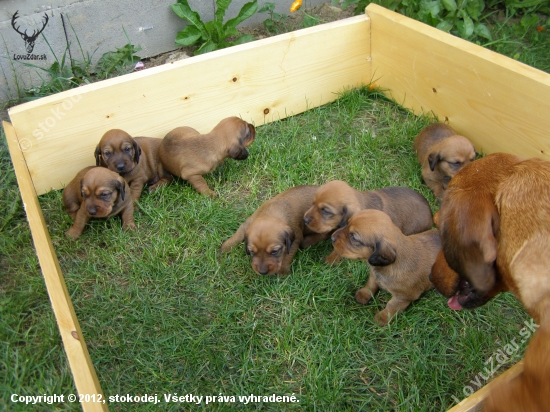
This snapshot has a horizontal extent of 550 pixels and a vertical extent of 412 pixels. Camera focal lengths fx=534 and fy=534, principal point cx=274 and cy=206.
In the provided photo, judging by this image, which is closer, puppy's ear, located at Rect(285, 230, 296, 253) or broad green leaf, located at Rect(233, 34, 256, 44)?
puppy's ear, located at Rect(285, 230, 296, 253)

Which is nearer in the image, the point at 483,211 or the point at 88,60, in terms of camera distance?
the point at 483,211

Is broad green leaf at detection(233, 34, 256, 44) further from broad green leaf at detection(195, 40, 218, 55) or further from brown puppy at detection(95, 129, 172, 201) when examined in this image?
brown puppy at detection(95, 129, 172, 201)

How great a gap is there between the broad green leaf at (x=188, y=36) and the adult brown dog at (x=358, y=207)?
238cm

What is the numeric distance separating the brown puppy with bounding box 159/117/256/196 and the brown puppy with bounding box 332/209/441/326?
1325mm

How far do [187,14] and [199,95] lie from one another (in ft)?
4.26

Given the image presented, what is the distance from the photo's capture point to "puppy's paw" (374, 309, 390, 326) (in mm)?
2986

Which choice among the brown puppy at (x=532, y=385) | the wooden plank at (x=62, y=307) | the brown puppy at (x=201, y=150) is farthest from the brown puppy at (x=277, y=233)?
the brown puppy at (x=532, y=385)

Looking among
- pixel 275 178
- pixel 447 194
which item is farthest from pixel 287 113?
pixel 447 194

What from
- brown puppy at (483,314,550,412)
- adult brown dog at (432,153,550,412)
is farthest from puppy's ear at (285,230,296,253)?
brown puppy at (483,314,550,412)

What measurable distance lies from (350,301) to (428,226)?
734mm

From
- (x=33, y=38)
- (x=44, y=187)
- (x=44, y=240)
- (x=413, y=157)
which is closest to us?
(x=44, y=240)

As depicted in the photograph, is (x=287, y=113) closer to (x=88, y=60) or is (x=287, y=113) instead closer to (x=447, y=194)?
(x=88, y=60)

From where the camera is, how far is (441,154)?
3729 millimetres

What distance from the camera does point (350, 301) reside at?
3.16 meters
